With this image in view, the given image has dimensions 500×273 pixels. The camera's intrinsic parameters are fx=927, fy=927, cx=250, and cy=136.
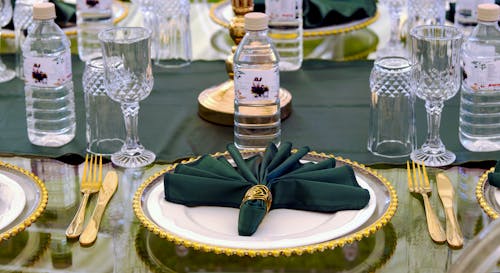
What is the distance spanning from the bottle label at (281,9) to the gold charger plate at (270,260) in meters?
0.94

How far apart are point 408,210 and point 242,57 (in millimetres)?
445

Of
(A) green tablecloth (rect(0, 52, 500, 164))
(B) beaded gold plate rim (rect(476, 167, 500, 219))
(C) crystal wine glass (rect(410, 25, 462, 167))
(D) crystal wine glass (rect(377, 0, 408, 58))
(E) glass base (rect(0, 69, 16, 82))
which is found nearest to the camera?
(B) beaded gold plate rim (rect(476, 167, 500, 219))

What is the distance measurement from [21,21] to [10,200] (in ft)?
2.99

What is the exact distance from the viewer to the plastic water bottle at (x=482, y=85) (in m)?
1.55

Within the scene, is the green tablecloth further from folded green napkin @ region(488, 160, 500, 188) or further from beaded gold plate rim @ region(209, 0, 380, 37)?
folded green napkin @ region(488, 160, 500, 188)

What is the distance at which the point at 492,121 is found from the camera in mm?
1671

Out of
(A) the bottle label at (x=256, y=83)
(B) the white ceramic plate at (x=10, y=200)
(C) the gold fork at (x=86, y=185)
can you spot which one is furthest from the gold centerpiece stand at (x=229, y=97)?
(B) the white ceramic plate at (x=10, y=200)

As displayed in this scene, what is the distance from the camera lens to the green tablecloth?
164 centimetres

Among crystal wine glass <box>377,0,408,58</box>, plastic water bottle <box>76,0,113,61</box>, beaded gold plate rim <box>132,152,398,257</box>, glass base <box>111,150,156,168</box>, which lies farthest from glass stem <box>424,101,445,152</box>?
plastic water bottle <box>76,0,113,61</box>

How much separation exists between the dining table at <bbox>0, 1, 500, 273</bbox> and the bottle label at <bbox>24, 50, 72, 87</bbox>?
12cm

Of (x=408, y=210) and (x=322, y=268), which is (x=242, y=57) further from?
(x=322, y=268)

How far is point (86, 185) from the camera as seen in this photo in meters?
1.42

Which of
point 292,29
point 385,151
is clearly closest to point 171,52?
point 292,29

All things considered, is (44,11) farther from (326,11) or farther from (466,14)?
(466,14)
